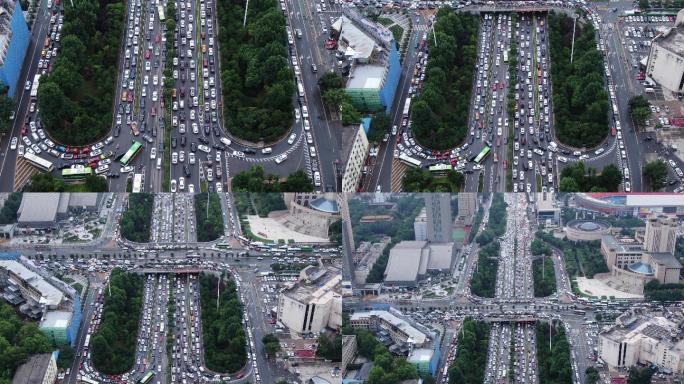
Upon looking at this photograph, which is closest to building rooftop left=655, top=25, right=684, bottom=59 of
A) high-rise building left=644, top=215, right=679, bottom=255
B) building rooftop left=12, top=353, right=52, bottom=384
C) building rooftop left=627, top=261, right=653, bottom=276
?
high-rise building left=644, top=215, right=679, bottom=255

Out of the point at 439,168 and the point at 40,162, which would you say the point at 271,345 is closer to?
the point at 439,168

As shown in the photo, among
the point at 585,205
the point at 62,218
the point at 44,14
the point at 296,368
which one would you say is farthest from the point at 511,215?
the point at 44,14

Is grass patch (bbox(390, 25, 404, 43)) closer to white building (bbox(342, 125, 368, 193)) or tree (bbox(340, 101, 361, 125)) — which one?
tree (bbox(340, 101, 361, 125))

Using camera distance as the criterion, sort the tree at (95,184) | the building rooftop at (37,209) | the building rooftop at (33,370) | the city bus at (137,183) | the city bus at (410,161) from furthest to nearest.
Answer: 1. the city bus at (410,161)
2. the city bus at (137,183)
3. the tree at (95,184)
4. the building rooftop at (37,209)
5. the building rooftop at (33,370)

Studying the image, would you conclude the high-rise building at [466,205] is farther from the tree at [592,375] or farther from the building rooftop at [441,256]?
the tree at [592,375]

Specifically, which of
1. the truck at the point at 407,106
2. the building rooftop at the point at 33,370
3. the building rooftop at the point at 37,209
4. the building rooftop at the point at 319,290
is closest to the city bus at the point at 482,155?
the truck at the point at 407,106

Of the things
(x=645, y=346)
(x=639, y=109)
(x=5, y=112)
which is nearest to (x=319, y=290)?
(x=645, y=346)
